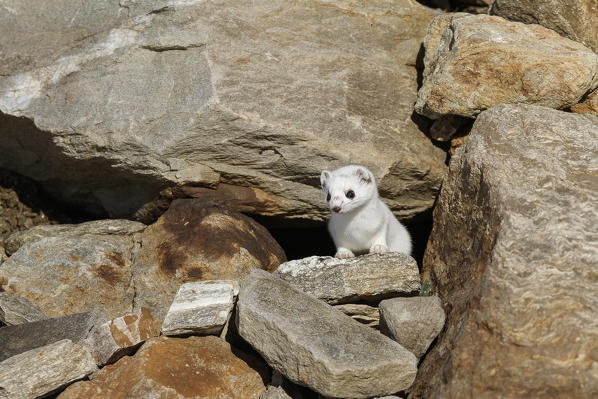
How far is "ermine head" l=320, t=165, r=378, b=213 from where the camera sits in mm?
6059

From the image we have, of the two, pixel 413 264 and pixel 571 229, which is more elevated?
pixel 571 229

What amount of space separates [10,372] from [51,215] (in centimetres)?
384

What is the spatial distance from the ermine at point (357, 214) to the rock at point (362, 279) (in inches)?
17.9

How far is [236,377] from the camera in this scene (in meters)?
5.11

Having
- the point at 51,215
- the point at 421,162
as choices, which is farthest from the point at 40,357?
the point at 421,162

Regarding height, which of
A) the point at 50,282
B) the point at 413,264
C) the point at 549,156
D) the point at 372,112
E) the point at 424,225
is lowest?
the point at 424,225

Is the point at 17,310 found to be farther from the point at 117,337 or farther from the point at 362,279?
the point at 362,279

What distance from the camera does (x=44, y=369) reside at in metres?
4.80

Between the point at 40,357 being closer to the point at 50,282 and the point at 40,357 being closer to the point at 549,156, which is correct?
the point at 50,282

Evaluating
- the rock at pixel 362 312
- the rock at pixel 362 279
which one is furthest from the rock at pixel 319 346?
the rock at pixel 362 312

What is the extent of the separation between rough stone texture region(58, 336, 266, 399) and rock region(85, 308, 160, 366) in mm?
88

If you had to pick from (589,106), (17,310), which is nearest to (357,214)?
(589,106)

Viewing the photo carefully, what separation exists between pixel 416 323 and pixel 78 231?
403 cm

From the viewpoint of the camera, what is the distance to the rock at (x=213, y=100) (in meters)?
6.83
